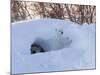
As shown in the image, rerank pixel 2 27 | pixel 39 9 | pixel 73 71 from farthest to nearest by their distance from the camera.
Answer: pixel 73 71
pixel 39 9
pixel 2 27

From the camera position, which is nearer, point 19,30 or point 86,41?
point 19,30

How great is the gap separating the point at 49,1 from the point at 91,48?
29.6 inches

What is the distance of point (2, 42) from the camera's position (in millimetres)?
2211

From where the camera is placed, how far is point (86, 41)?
2611mm

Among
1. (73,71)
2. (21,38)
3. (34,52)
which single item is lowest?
(73,71)

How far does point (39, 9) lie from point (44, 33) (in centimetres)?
26

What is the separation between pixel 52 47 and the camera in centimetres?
243

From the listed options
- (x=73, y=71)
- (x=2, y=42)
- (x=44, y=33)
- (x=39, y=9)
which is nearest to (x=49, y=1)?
(x=39, y=9)

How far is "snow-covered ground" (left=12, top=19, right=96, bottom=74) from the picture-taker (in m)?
2.27

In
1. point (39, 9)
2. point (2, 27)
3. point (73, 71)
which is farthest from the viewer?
point (73, 71)

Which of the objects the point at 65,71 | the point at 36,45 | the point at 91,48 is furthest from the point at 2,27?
the point at 91,48

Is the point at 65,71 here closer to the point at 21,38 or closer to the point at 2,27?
the point at 21,38

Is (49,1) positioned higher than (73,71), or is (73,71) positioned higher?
(49,1)

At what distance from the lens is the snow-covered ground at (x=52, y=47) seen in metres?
2.27
